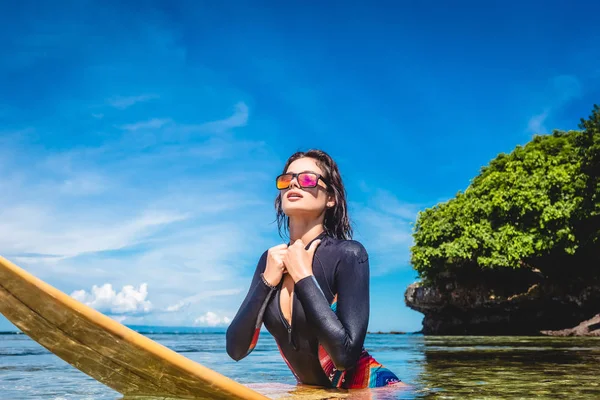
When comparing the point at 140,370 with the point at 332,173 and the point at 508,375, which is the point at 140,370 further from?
the point at 508,375

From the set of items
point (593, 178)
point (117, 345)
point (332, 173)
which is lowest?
point (117, 345)

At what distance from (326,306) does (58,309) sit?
1.36m

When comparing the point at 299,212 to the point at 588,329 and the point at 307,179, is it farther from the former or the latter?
the point at 588,329

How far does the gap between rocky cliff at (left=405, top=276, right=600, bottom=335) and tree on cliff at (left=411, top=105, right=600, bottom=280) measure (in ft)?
3.62

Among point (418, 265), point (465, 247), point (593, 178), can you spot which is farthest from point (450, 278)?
point (593, 178)

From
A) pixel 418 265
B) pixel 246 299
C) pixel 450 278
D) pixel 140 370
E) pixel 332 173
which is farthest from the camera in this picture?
pixel 450 278

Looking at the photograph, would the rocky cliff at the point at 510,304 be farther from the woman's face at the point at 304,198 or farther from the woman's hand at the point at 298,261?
the woman's hand at the point at 298,261

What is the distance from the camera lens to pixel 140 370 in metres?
2.65

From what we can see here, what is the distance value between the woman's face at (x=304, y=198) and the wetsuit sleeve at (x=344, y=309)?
374 millimetres

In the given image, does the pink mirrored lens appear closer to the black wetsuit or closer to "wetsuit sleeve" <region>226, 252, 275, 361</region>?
the black wetsuit

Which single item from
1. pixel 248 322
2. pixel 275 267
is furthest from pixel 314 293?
pixel 248 322

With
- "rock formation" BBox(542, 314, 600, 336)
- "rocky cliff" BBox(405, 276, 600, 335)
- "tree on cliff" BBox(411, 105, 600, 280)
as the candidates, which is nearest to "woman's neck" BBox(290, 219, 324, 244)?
"tree on cliff" BBox(411, 105, 600, 280)

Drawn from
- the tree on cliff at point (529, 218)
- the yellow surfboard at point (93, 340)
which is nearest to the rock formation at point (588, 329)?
the tree on cliff at point (529, 218)

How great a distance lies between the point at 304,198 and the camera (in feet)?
10.9
